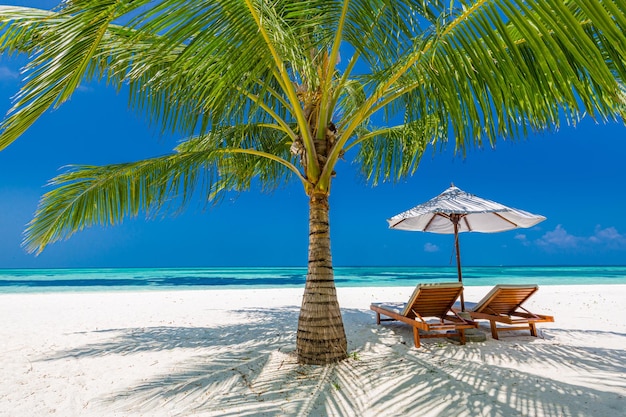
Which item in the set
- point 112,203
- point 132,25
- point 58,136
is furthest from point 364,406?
point 58,136

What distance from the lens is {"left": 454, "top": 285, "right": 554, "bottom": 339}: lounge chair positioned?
4883 mm

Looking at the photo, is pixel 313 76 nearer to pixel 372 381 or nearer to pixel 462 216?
pixel 372 381

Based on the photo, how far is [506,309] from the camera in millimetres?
5312

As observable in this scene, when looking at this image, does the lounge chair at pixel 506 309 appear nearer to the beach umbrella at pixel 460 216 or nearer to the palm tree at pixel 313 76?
the beach umbrella at pixel 460 216

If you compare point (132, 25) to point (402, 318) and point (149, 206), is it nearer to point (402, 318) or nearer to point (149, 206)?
point (149, 206)

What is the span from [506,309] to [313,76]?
4456 mm

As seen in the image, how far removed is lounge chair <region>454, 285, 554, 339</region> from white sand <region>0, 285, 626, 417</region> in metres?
0.23

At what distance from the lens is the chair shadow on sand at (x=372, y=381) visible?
282 cm

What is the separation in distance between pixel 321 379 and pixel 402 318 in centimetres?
189

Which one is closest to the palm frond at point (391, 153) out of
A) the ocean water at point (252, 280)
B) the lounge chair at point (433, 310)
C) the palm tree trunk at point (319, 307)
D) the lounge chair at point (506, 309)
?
the palm tree trunk at point (319, 307)

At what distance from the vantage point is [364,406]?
2.85 meters

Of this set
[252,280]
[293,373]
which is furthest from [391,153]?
[252,280]

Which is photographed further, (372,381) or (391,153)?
(391,153)

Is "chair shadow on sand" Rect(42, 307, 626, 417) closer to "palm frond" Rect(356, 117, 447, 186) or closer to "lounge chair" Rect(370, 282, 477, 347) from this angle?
"lounge chair" Rect(370, 282, 477, 347)
